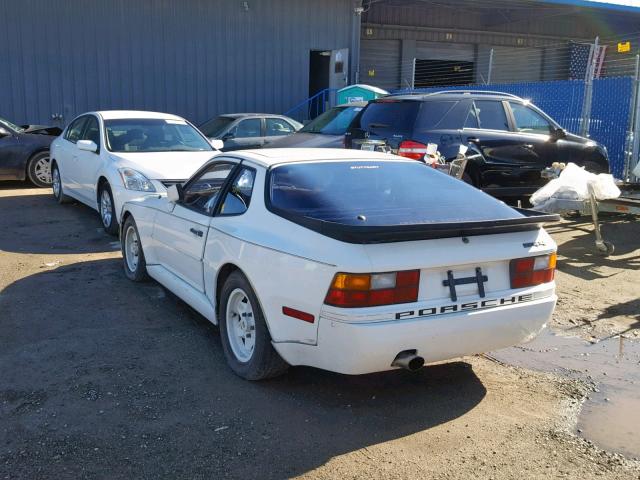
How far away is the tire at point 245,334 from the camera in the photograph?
3.97m

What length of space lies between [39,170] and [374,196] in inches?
392

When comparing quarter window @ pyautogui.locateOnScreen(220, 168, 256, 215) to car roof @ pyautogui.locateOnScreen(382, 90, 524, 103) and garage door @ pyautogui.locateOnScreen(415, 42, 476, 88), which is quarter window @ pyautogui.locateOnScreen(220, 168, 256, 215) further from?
garage door @ pyautogui.locateOnScreen(415, 42, 476, 88)

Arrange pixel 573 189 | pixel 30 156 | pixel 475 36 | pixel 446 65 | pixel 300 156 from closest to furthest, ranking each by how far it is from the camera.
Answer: pixel 300 156 < pixel 573 189 < pixel 30 156 < pixel 475 36 < pixel 446 65

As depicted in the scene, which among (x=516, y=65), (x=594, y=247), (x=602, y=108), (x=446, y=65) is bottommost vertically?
(x=594, y=247)

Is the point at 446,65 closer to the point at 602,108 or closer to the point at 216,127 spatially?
the point at 602,108

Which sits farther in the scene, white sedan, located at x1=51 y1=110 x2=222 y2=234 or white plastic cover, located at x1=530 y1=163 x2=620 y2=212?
white sedan, located at x1=51 y1=110 x2=222 y2=234

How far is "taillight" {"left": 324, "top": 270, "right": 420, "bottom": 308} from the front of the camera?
11.4 ft

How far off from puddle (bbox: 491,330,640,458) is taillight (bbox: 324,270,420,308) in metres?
1.31

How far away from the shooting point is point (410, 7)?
22859 millimetres

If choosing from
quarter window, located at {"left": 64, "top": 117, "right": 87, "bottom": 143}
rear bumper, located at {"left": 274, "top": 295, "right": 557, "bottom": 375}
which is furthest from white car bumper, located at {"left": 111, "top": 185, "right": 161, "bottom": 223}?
rear bumper, located at {"left": 274, "top": 295, "right": 557, "bottom": 375}

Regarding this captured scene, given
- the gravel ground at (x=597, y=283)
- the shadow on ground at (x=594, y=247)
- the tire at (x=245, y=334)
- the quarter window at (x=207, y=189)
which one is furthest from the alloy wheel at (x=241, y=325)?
the shadow on ground at (x=594, y=247)

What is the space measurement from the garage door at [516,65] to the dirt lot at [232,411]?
71.6 ft

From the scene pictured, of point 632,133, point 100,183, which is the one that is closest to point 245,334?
point 100,183

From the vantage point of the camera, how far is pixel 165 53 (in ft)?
57.9
